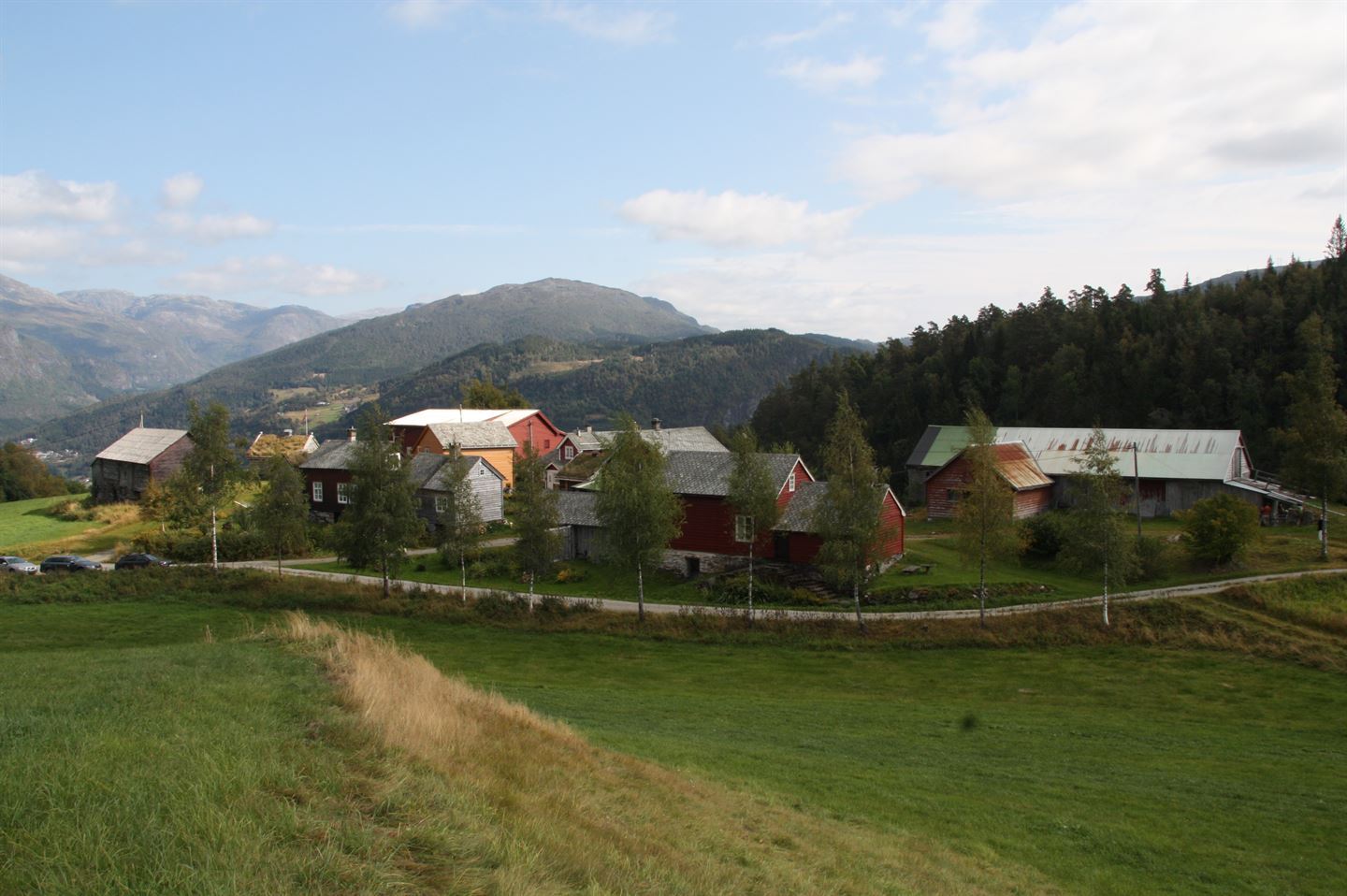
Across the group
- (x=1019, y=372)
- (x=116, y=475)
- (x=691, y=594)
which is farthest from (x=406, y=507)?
(x=1019, y=372)

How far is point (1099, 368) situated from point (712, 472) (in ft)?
186

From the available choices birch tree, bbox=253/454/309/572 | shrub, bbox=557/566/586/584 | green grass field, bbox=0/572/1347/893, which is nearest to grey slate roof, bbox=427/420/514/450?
birch tree, bbox=253/454/309/572

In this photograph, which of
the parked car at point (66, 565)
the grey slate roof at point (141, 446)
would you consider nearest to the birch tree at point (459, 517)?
the parked car at point (66, 565)

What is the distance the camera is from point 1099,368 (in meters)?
82.8

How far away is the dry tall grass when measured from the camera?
7.64 m

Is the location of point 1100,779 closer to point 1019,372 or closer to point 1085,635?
point 1085,635

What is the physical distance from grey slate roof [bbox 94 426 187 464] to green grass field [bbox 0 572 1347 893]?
3641 cm

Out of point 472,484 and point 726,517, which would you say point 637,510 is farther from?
point 472,484

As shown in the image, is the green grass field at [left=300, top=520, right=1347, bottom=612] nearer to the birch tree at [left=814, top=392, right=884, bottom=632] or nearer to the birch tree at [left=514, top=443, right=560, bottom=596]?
the birch tree at [left=814, top=392, right=884, bottom=632]

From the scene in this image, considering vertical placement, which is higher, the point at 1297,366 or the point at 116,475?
the point at 1297,366

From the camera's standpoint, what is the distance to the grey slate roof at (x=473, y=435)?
69.7 m

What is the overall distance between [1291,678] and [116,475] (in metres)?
84.9

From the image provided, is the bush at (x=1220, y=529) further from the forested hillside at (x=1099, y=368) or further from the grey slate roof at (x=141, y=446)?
the grey slate roof at (x=141, y=446)

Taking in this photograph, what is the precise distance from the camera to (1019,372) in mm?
88125
